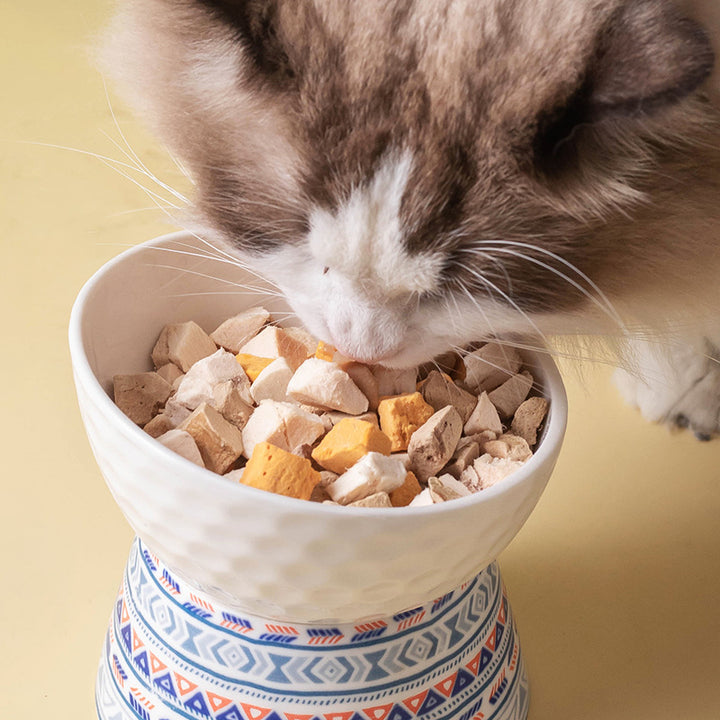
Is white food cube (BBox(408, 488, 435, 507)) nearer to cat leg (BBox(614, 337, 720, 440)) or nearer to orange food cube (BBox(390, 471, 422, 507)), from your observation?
orange food cube (BBox(390, 471, 422, 507))

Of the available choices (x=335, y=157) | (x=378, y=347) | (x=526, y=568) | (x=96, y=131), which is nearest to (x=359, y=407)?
(x=378, y=347)

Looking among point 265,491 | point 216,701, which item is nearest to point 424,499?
point 265,491

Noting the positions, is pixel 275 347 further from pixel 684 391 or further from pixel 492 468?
pixel 684 391

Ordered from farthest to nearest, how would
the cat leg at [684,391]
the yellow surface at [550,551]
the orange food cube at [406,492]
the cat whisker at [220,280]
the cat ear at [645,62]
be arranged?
the cat leg at [684,391]
the yellow surface at [550,551]
the cat whisker at [220,280]
the orange food cube at [406,492]
the cat ear at [645,62]

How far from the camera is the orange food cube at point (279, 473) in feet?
2.01

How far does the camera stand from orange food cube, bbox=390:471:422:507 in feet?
2.15

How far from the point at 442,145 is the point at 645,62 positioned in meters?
0.12

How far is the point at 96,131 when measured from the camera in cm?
167

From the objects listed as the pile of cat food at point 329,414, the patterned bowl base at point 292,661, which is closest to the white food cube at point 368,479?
the pile of cat food at point 329,414

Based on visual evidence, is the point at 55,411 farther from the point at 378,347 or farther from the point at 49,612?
the point at 378,347

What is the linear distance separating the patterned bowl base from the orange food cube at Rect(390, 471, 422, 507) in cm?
10

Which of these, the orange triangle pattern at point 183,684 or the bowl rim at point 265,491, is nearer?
the bowl rim at point 265,491

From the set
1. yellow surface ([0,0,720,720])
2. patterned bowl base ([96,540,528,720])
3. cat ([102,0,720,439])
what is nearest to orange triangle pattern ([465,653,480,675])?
patterned bowl base ([96,540,528,720])

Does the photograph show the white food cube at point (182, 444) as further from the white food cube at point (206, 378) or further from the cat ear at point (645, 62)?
the cat ear at point (645, 62)
